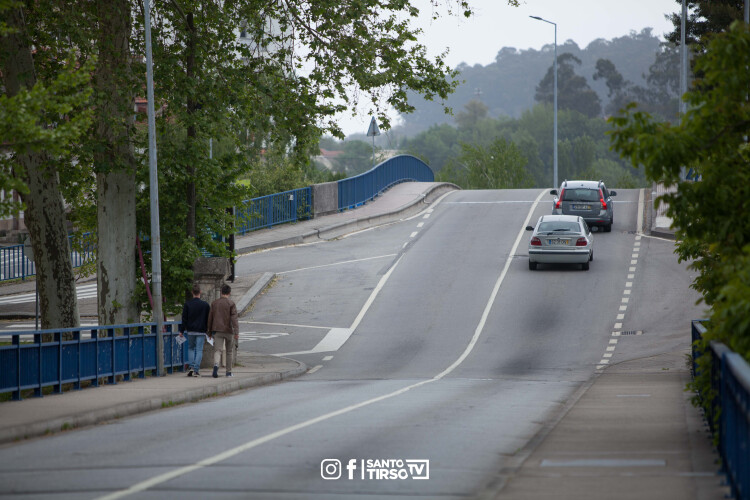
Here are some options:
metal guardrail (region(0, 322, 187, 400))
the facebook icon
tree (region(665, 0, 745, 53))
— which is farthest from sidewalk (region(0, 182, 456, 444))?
tree (region(665, 0, 745, 53))

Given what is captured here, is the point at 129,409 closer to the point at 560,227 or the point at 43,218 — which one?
the point at 43,218

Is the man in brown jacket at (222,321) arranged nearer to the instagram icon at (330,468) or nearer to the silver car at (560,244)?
the instagram icon at (330,468)

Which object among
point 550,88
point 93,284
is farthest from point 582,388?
point 550,88

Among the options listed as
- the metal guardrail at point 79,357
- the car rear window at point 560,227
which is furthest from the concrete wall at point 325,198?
the metal guardrail at point 79,357

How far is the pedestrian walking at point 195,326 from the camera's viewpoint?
19.1 m

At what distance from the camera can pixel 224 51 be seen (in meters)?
21.5

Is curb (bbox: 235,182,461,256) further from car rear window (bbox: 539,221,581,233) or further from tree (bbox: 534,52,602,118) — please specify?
tree (bbox: 534,52,602,118)

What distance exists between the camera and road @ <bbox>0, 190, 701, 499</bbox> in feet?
28.3

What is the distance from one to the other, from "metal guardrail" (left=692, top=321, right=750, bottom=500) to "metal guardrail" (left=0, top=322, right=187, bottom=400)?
958 centimetres

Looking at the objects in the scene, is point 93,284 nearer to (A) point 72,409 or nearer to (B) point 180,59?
(B) point 180,59

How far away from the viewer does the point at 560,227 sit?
32.2m

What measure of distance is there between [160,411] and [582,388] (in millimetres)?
7687

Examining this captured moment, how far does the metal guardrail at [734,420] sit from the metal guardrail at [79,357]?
958cm

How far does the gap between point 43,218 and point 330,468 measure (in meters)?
11.8
